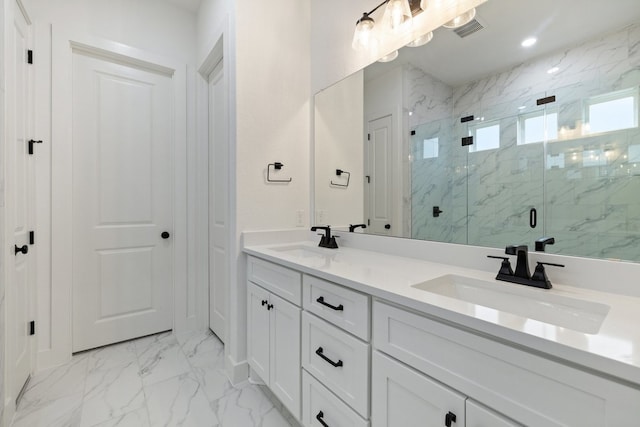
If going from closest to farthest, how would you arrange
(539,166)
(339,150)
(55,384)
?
(539,166), (55,384), (339,150)

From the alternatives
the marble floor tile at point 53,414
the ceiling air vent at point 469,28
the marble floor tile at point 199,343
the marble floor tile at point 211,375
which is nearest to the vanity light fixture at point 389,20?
the ceiling air vent at point 469,28

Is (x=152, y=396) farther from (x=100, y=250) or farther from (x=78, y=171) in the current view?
(x=78, y=171)

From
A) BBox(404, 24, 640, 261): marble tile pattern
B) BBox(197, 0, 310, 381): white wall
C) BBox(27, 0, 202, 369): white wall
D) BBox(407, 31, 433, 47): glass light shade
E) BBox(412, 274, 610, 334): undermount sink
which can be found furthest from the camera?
BBox(27, 0, 202, 369): white wall

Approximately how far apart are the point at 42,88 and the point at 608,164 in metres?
3.01

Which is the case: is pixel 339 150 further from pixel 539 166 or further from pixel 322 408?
pixel 322 408

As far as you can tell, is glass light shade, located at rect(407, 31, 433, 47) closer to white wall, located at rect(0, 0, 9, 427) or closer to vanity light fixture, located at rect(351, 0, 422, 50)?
vanity light fixture, located at rect(351, 0, 422, 50)

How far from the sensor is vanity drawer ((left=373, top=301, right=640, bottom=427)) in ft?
1.67

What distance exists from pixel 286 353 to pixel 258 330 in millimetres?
323

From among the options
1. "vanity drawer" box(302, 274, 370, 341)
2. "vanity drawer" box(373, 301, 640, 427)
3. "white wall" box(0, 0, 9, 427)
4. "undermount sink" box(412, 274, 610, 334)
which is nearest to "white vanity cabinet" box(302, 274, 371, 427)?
"vanity drawer" box(302, 274, 370, 341)

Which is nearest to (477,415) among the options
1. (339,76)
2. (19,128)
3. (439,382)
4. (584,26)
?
(439,382)

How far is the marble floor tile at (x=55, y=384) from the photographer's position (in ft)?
5.24

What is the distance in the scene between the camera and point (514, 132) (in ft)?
3.64

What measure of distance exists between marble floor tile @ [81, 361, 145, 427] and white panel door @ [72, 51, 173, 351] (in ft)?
1.52

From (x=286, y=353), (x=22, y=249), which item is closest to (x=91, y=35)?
(x=22, y=249)
